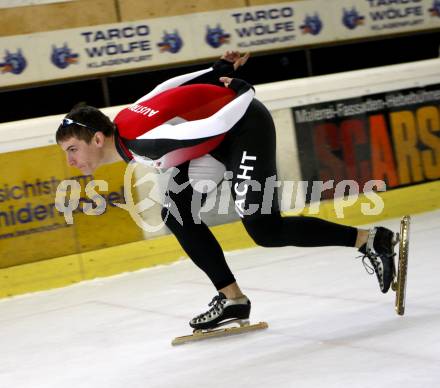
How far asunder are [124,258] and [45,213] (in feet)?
2.05

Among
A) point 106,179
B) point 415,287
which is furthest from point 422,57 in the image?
point 415,287

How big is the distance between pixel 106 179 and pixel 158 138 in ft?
8.89

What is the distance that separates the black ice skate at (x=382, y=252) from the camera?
3.36 metres

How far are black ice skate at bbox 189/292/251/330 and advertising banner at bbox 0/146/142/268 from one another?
7.71 feet

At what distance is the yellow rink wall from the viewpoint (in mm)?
5551

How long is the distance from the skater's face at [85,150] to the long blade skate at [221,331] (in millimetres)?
777

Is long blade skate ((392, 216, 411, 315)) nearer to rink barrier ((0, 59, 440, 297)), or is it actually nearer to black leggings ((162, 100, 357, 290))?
black leggings ((162, 100, 357, 290))

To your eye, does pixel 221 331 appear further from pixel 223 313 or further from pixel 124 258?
pixel 124 258

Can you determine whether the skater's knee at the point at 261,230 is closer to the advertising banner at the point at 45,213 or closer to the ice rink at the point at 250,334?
the ice rink at the point at 250,334

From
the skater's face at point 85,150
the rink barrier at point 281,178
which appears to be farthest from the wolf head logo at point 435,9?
the skater's face at point 85,150

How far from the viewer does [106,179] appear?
5.84 meters

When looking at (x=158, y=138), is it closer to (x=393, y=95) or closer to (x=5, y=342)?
(x=5, y=342)

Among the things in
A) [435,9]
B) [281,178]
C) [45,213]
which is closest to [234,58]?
[45,213]

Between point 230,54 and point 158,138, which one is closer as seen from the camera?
point 158,138
